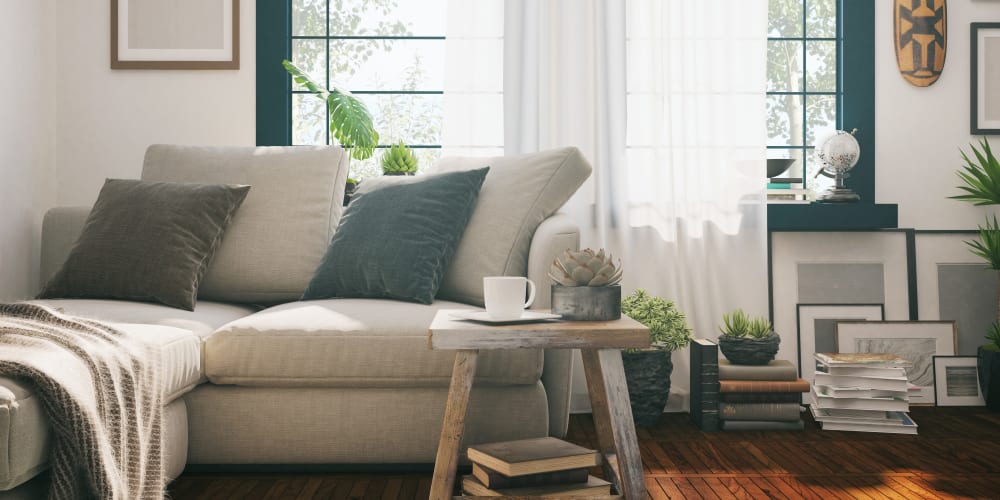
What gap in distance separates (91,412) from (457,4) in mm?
2352

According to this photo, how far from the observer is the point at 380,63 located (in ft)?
11.5

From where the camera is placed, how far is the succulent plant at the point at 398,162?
10.0 feet

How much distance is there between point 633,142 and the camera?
10.7ft

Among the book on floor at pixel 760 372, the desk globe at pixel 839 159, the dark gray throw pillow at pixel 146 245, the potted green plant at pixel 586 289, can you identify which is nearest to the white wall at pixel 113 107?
the dark gray throw pillow at pixel 146 245

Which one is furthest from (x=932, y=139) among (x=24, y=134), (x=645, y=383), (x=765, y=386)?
(x=24, y=134)

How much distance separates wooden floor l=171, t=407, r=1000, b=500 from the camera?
78.8 inches

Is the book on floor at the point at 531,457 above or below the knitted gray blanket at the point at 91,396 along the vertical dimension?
below

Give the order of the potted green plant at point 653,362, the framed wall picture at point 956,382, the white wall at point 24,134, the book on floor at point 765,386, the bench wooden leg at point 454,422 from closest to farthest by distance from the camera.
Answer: the bench wooden leg at point 454,422, the book on floor at point 765,386, the potted green plant at point 653,362, the white wall at point 24,134, the framed wall picture at point 956,382

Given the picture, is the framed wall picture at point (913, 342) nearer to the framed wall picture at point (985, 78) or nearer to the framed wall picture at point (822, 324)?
the framed wall picture at point (822, 324)

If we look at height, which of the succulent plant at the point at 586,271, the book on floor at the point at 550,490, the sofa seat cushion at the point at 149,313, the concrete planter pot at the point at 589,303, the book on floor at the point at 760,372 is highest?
the succulent plant at the point at 586,271

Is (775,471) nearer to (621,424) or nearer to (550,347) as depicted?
(621,424)

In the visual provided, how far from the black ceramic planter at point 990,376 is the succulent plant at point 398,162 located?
2419 millimetres

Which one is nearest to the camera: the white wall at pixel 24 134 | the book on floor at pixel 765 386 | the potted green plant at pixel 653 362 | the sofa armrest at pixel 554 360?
the sofa armrest at pixel 554 360

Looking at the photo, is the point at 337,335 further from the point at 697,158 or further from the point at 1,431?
the point at 697,158
